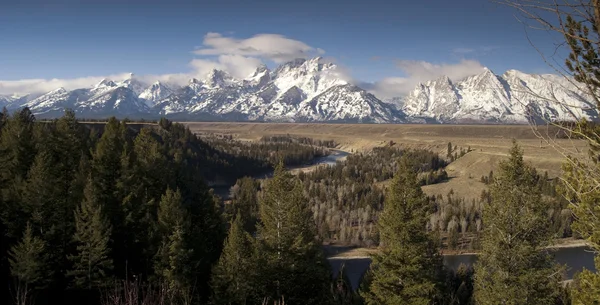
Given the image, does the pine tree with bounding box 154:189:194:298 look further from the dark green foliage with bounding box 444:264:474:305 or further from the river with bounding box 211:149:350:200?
the river with bounding box 211:149:350:200

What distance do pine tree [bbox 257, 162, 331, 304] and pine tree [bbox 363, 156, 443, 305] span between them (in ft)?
12.0

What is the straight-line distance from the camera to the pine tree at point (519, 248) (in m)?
16.3

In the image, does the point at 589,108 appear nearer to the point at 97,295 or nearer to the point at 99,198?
the point at 97,295

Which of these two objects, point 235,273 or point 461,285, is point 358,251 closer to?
point 461,285

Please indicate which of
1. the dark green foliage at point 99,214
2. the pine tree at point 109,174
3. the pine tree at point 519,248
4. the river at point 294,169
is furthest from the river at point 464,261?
the pine tree at point 519,248

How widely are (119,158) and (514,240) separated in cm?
2709

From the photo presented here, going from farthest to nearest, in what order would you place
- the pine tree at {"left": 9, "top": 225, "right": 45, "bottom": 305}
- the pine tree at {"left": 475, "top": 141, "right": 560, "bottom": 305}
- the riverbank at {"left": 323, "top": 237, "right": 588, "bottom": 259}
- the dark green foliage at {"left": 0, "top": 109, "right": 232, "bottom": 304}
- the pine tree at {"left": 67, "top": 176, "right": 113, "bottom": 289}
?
the riverbank at {"left": 323, "top": 237, "right": 588, "bottom": 259} < the dark green foliage at {"left": 0, "top": 109, "right": 232, "bottom": 304} < the pine tree at {"left": 67, "top": 176, "right": 113, "bottom": 289} < the pine tree at {"left": 9, "top": 225, "right": 45, "bottom": 305} < the pine tree at {"left": 475, "top": 141, "right": 560, "bottom": 305}

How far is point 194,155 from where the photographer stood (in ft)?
427

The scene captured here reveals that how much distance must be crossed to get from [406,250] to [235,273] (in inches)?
380

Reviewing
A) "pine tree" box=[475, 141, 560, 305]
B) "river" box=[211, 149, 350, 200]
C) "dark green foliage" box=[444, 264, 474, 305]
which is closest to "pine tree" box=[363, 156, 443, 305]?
"pine tree" box=[475, 141, 560, 305]

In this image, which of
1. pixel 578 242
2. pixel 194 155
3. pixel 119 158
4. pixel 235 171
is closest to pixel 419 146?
pixel 235 171

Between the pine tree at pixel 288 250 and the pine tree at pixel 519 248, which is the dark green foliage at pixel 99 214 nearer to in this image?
the pine tree at pixel 288 250

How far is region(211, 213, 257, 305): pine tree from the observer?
21.9 meters

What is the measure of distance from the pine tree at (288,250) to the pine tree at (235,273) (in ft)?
3.44
